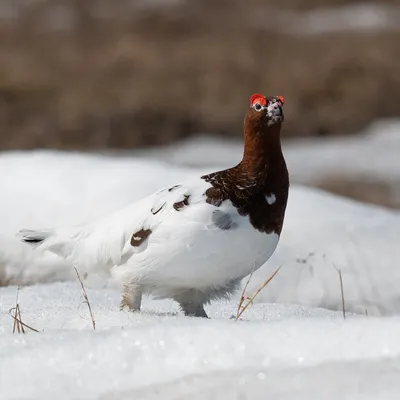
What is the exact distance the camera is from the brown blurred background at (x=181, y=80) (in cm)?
1541

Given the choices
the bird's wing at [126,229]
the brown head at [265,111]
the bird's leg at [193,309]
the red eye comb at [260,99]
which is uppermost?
the red eye comb at [260,99]

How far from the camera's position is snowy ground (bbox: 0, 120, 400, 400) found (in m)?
2.53

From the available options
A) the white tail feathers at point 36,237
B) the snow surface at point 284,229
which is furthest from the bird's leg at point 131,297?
the snow surface at point 284,229

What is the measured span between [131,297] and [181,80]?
1569 cm

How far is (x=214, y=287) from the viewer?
3838 mm

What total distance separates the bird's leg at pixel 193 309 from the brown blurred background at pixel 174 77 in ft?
33.8

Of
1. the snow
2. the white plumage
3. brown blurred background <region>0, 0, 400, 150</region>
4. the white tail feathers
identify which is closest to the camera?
the snow

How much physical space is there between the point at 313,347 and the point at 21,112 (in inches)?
555

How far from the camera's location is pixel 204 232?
3615mm

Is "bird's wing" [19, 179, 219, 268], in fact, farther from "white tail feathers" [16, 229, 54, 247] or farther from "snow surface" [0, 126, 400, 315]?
"snow surface" [0, 126, 400, 315]

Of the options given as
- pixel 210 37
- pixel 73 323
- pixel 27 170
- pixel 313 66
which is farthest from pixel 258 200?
pixel 210 37

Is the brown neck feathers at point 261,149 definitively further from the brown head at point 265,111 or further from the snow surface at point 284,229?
the snow surface at point 284,229

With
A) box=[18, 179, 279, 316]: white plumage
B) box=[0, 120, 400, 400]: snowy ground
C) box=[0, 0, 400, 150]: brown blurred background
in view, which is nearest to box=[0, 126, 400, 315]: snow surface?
box=[0, 120, 400, 400]: snowy ground

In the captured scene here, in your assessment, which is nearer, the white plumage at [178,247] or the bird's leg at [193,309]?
the white plumage at [178,247]
